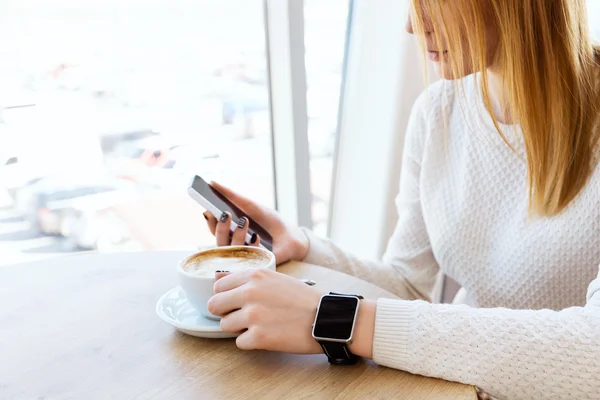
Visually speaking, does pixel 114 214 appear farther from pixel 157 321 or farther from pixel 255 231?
pixel 157 321

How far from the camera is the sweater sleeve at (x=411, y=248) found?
4.09 ft

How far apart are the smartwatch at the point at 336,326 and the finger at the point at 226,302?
0.10 metres

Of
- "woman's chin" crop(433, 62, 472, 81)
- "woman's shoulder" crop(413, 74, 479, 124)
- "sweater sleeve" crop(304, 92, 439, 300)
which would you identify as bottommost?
"sweater sleeve" crop(304, 92, 439, 300)

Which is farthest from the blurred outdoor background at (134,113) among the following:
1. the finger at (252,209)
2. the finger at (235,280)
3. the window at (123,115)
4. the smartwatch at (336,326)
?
the smartwatch at (336,326)

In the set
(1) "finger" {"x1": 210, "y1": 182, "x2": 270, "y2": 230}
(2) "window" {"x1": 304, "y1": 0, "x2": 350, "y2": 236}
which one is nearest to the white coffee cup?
(1) "finger" {"x1": 210, "y1": 182, "x2": 270, "y2": 230}

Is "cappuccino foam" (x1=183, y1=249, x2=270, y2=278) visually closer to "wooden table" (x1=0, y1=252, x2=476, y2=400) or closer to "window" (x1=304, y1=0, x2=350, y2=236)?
"wooden table" (x1=0, y1=252, x2=476, y2=400)

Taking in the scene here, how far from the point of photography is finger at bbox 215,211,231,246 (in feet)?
3.54

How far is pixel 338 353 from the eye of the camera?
0.74 metres

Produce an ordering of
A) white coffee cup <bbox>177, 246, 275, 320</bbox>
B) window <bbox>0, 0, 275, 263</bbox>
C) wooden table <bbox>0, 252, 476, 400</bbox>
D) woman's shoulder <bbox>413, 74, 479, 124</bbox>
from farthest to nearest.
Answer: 1. window <bbox>0, 0, 275, 263</bbox>
2. woman's shoulder <bbox>413, 74, 479, 124</bbox>
3. white coffee cup <bbox>177, 246, 275, 320</bbox>
4. wooden table <bbox>0, 252, 476, 400</bbox>

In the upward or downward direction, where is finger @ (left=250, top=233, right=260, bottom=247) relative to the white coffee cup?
downward

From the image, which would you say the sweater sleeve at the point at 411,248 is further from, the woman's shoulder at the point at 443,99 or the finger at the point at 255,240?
the finger at the point at 255,240

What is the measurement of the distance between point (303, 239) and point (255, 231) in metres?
0.09

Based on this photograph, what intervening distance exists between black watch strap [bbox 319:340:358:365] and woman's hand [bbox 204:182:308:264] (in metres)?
0.36

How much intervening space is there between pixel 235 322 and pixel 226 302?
0.03 m
